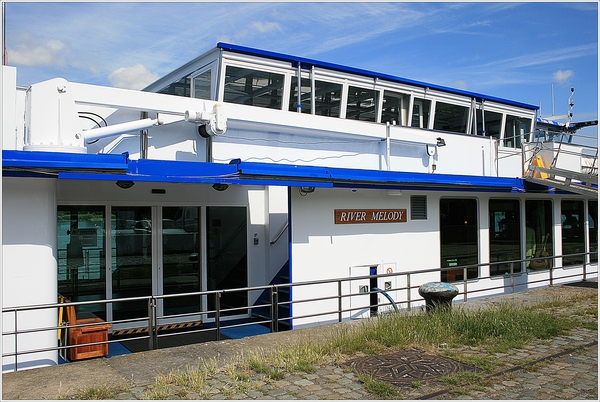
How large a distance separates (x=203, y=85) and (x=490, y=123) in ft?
28.1

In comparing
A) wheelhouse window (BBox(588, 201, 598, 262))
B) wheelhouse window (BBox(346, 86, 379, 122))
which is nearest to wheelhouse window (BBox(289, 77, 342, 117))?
wheelhouse window (BBox(346, 86, 379, 122))

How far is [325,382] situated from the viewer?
605 cm

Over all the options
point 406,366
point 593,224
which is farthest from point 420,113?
point 406,366

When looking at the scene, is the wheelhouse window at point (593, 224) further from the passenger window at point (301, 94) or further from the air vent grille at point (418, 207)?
the passenger window at point (301, 94)

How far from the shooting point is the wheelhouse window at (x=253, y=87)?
10.7 metres

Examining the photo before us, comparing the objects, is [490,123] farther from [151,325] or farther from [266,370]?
[266,370]

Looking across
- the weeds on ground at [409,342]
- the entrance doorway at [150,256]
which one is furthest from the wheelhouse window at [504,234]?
the entrance doorway at [150,256]

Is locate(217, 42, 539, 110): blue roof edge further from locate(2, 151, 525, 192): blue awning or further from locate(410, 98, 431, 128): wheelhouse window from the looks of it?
locate(2, 151, 525, 192): blue awning

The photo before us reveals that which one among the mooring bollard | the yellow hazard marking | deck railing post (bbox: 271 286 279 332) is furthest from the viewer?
the yellow hazard marking

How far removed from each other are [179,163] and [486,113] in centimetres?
1007

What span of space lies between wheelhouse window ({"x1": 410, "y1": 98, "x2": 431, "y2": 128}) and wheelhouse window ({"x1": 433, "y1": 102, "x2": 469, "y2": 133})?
0.34 meters

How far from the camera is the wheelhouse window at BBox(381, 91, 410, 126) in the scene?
13.2 meters

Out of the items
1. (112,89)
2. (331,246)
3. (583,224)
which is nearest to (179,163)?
(112,89)

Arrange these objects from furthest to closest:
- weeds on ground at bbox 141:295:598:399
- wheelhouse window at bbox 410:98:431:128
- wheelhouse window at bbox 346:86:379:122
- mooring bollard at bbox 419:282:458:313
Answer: wheelhouse window at bbox 410:98:431:128 < wheelhouse window at bbox 346:86:379:122 < mooring bollard at bbox 419:282:458:313 < weeds on ground at bbox 141:295:598:399
